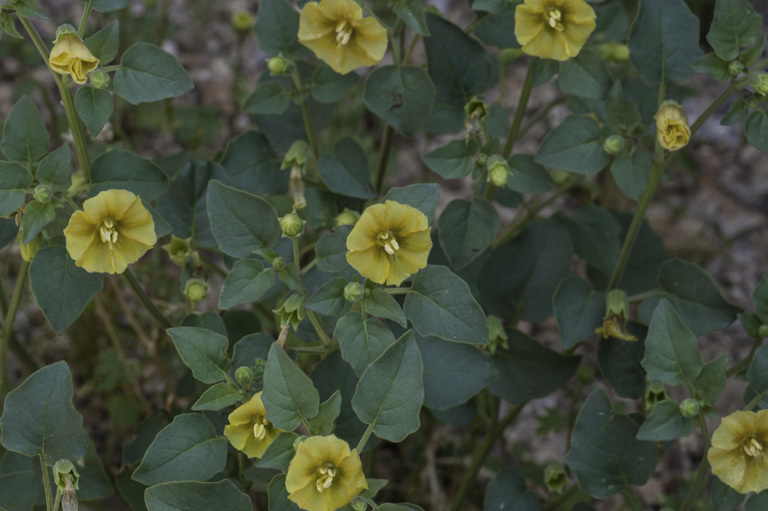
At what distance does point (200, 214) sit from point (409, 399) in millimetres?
929

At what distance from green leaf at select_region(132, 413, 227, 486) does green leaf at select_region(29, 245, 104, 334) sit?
0.37 metres

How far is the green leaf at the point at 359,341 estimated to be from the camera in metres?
1.52

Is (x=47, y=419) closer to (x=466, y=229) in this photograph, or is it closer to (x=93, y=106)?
(x=93, y=106)

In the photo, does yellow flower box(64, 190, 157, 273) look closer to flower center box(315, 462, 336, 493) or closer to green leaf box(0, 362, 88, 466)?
green leaf box(0, 362, 88, 466)

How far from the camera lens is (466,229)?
1.96 meters

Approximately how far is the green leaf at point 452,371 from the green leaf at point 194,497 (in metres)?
0.54

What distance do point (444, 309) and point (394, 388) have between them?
215 millimetres

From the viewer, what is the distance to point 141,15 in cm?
376

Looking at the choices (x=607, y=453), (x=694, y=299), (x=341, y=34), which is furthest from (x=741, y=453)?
(x=341, y=34)

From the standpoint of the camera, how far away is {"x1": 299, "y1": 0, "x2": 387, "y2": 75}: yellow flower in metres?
1.74

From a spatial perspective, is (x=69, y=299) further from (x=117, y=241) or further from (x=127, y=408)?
(x=127, y=408)

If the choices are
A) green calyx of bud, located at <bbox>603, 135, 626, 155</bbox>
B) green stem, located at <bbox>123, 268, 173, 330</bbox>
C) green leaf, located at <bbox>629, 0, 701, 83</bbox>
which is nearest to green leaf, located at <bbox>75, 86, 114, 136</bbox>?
green stem, located at <bbox>123, 268, 173, 330</bbox>

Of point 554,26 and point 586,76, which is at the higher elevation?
point 554,26

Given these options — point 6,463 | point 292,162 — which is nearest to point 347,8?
point 292,162
